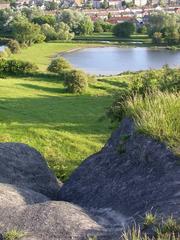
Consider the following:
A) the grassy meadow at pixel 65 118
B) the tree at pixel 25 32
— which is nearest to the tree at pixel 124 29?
the tree at pixel 25 32

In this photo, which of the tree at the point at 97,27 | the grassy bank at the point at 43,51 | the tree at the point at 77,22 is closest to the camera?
the grassy bank at the point at 43,51

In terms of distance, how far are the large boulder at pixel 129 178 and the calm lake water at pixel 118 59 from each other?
146ft

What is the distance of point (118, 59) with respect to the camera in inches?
2699

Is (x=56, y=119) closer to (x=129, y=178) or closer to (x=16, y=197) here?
(x=16, y=197)

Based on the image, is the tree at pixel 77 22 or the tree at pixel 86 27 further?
the tree at pixel 77 22

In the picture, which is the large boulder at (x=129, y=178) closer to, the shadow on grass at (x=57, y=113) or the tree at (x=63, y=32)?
the shadow on grass at (x=57, y=113)

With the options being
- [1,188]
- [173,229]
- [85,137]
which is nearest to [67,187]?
[1,188]

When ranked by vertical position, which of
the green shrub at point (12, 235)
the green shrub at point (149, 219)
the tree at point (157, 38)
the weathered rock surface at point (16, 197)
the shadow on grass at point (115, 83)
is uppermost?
the green shrub at point (149, 219)

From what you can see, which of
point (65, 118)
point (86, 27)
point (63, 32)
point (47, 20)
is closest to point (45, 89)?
point (65, 118)

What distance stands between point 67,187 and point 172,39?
80215mm

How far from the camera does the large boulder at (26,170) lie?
10133 mm

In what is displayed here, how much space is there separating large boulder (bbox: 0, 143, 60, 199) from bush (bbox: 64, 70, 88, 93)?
21678 mm

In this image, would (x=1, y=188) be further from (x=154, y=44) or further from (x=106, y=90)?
(x=154, y=44)

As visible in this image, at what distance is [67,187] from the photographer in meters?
9.53
